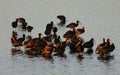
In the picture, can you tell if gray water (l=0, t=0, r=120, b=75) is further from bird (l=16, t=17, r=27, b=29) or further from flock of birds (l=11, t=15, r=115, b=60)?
bird (l=16, t=17, r=27, b=29)

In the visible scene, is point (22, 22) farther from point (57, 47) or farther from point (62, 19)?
point (57, 47)

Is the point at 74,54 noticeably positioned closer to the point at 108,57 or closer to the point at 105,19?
the point at 108,57

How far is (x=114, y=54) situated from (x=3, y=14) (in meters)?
13.2

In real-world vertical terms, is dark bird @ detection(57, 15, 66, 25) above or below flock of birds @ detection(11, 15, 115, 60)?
above

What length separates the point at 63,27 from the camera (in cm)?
3328

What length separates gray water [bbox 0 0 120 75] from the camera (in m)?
23.5

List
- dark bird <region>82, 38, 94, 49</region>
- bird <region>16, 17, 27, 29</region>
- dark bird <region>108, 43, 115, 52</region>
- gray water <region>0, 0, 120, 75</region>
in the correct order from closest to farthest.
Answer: gray water <region>0, 0, 120, 75</region> → dark bird <region>108, 43, 115, 52</region> → dark bird <region>82, 38, 94, 49</region> → bird <region>16, 17, 27, 29</region>

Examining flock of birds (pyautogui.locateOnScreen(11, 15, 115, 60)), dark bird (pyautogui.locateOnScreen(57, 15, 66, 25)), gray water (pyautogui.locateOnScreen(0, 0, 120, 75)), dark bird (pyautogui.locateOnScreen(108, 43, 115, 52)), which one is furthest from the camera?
dark bird (pyautogui.locateOnScreen(57, 15, 66, 25))

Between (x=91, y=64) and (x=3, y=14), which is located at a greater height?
(x=3, y=14)

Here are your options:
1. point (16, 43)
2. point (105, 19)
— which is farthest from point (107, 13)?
point (16, 43)

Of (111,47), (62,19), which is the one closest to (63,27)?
(62,19)

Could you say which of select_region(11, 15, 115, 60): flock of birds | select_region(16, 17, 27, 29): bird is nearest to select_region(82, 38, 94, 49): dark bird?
select_region(11, 15, 115, 60): flock of birds

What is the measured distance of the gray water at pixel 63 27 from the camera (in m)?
23.5

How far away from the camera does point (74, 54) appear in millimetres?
25719
